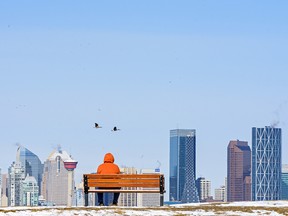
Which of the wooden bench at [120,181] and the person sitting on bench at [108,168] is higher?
the person sitting on bench at [108,168]

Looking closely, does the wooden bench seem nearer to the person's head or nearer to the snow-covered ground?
the person's head

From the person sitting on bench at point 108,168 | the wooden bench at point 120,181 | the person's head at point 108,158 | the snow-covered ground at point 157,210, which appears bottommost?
the snow-covered ground at point 157,210

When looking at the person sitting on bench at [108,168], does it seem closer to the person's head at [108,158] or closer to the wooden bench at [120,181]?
the person's head at [108,158]

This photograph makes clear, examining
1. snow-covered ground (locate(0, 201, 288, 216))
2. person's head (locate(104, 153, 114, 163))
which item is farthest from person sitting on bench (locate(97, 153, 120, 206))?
snow-covered ground (locate(0, 201, 288, 216))

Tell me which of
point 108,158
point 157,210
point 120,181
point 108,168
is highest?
point 108,158

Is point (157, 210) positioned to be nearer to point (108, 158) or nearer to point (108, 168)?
point (108, 168)

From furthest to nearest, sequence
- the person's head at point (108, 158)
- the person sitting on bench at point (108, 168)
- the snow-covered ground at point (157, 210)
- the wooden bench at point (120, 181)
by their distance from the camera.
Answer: the person's head at point (108, 158) → the person sitting on bench at point (108, 168) → the wooden bench at point (120, 181) → the snow-covered ground at point (157, 210)

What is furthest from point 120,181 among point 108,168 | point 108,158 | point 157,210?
point 157,210

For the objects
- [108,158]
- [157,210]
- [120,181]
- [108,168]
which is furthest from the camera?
[108,158]

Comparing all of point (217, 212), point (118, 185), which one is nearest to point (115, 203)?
point (118, 185)

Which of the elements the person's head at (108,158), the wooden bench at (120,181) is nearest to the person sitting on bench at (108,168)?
the person's head at (108,158)

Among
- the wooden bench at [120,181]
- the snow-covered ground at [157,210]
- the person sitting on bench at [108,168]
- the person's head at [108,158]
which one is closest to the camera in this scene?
the snow-covered ground at [157,210]

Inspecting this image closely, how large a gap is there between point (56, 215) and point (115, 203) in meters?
6.59

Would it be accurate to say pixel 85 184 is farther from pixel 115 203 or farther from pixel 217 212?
pixel 217 212
